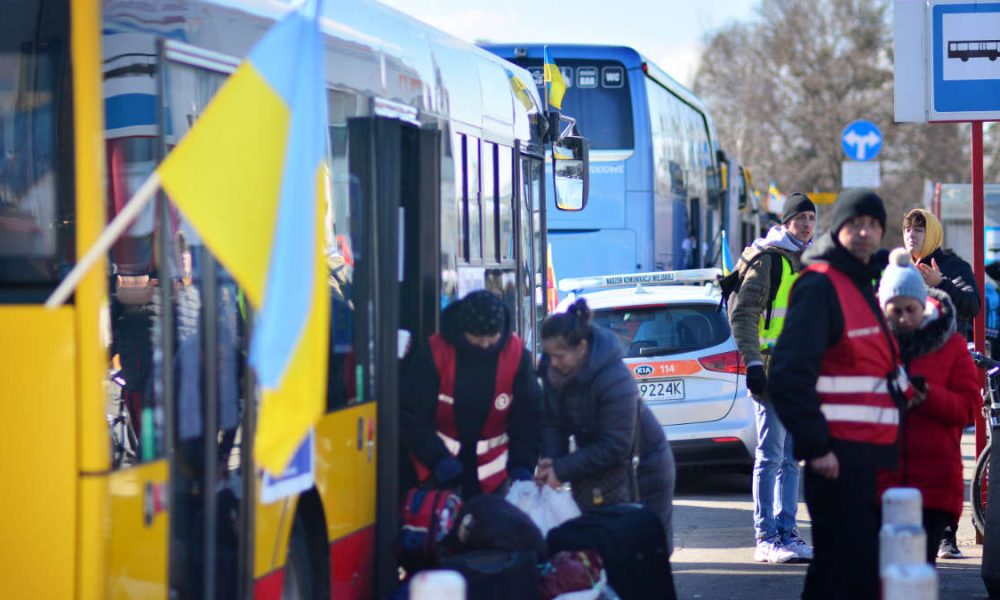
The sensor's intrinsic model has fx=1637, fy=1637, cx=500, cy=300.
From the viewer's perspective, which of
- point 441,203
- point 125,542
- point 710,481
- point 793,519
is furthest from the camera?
point 710,481

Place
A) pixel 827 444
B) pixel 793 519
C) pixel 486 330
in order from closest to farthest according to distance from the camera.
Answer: pixel 827 444
pixel 486 330
pixel 793 519

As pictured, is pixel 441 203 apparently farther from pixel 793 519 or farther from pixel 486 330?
pixel 793 519

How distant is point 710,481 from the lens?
13.4 meters

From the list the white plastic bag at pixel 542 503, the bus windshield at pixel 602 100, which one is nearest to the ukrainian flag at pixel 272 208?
the white plastic bag at pixel 542 503

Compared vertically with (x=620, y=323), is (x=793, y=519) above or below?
below

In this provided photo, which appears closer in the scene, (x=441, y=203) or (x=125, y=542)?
(x=125, y=542)

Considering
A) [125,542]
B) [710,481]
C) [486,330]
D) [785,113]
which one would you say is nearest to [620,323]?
Result: [710,481]

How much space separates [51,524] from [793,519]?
5.54 m

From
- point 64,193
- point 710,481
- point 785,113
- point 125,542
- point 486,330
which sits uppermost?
point 785,113

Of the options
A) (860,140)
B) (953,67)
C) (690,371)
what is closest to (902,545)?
(953,67)

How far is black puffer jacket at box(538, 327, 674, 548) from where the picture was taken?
677 cm

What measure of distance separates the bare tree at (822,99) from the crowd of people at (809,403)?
50.7 m

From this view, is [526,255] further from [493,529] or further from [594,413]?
[493,529]

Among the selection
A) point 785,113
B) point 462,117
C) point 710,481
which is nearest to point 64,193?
point 462,117
